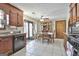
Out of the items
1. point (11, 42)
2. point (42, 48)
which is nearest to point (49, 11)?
point (42, 48)

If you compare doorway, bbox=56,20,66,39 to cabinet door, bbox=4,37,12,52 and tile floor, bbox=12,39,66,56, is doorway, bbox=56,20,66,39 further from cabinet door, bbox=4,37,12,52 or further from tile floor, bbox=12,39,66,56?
cabinet door, bbox=4,37,12,52

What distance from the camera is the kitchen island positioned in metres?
3.24

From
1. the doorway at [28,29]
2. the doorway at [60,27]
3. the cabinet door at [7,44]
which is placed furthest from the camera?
the doorway at [28,29]

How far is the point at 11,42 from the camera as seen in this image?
3717 mm

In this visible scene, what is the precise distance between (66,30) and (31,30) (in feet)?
3.35

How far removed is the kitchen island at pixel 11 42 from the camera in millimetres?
3235

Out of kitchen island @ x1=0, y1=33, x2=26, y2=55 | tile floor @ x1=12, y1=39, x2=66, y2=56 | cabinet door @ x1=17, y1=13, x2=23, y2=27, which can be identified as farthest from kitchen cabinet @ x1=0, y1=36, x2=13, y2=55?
cabinet door @ x1=17, y1=13, x2=23, y2=27

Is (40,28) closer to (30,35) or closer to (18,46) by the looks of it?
(30,35)

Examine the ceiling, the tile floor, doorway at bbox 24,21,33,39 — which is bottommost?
the tile floor

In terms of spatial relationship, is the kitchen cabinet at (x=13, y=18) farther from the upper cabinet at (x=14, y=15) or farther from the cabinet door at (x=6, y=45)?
the cabinet door at (x=6, y=45)

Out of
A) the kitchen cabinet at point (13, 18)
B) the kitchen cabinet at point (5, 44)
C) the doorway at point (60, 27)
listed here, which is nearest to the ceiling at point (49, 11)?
the doorway at point (60, 27)

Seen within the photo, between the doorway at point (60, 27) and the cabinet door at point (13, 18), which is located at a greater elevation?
the cabinet door at point (13, 18)

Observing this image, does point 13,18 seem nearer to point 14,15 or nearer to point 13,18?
point 13,18

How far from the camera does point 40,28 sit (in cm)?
335
